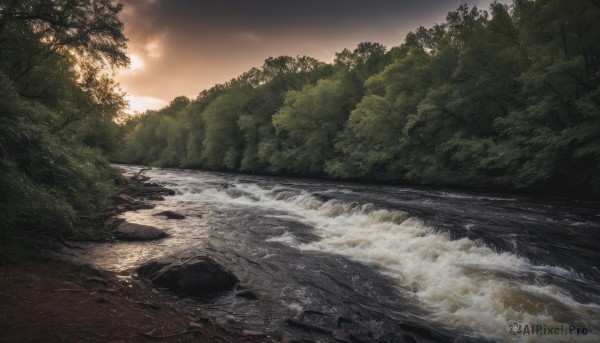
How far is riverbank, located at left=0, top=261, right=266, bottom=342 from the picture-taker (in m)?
3.91

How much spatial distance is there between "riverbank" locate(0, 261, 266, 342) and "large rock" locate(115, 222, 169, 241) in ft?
12.8

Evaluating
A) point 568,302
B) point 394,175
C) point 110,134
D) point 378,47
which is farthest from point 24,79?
point 378,47

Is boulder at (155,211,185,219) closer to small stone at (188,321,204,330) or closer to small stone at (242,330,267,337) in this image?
small stone at (188,321,204,330)

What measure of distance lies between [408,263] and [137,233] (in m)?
8.83

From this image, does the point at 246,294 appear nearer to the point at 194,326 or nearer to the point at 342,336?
the point at 194,326

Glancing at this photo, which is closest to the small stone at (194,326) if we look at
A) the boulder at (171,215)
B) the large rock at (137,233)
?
the large rock at (137,233)

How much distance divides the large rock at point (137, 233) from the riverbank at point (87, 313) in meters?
3.89

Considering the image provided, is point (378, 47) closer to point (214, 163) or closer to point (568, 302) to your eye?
point (214, 163)

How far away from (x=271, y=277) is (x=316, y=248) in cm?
288

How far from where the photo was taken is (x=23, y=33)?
10156 mm

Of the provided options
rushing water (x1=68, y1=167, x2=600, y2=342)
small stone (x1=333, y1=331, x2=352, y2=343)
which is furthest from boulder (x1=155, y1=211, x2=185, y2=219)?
small stone (x1=333, y1=331, x2=352, y2=343)

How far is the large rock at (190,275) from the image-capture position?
263 inches

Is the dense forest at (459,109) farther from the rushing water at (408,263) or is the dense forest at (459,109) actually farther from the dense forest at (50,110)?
the dense forest at (50,110)

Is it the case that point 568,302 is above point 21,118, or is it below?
below
